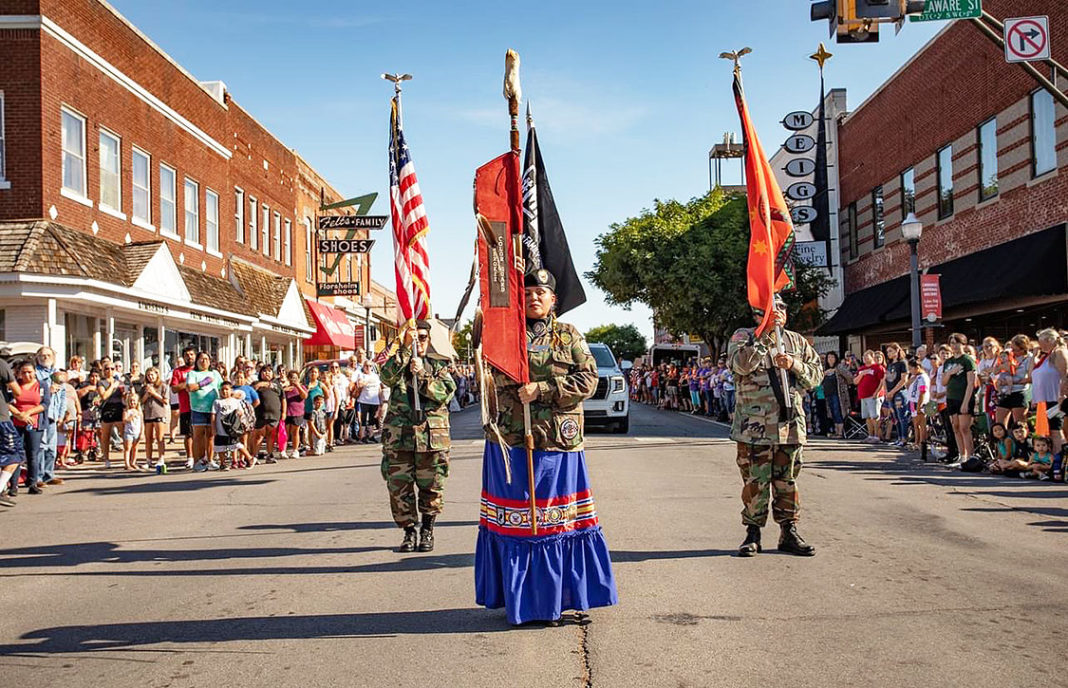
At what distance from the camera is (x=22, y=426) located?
11836 millimetres

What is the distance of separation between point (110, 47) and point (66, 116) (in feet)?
8.00

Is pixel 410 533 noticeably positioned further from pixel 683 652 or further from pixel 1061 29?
pixel 1061 29

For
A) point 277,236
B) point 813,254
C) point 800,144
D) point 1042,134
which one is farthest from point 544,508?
point 800,144

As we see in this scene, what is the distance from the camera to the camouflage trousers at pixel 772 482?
7188mm

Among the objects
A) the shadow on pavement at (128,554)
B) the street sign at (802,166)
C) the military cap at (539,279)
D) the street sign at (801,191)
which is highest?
the street sign at (802,166)

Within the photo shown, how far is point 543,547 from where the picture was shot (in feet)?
17.1

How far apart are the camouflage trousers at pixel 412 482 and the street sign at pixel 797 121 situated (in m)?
30.0

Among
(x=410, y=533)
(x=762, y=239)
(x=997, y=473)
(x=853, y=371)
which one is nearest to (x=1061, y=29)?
(x=853, y=371)

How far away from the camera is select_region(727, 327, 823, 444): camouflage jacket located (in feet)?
23.5

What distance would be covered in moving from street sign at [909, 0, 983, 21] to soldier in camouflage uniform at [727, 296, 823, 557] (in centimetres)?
591

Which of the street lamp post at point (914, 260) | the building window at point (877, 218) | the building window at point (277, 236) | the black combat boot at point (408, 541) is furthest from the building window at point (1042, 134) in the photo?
the building window at point (277, 236)

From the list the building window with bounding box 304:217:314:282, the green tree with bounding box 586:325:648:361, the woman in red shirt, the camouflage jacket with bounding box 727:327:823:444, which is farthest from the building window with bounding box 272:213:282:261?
the green tree with bounding box 586:325:648:361

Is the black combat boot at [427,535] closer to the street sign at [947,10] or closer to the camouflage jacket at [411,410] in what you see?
the camouflage jacket at [411,410]

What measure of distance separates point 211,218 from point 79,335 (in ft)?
27.9
